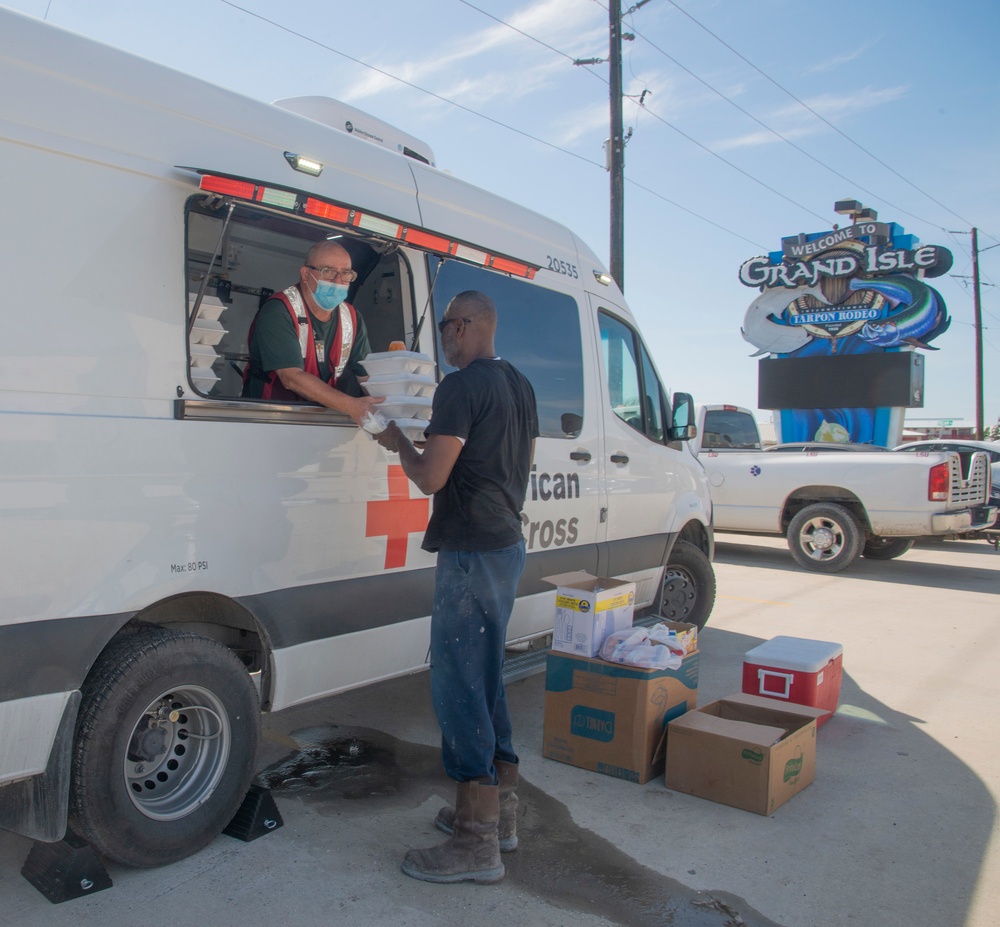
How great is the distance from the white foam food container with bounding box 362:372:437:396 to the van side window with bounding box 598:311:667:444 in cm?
200

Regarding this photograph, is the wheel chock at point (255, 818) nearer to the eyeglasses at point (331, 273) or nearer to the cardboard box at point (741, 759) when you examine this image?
the cardboard box at point (741, 759)

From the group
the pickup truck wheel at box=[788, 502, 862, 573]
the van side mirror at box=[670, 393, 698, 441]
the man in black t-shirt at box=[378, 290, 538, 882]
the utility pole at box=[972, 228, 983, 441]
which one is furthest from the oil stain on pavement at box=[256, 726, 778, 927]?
the utility pole at box=[972, 228, 983, 441]

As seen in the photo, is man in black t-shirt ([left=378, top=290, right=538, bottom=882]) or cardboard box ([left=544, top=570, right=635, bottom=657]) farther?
cardboard box ([left=544, top=570, right=635, bottom=657])

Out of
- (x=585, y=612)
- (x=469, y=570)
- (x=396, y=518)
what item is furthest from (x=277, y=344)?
(x=585, y=612)

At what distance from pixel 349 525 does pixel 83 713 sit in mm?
1179

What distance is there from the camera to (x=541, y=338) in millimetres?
4703

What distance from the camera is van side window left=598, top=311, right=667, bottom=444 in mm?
Answer: 5363

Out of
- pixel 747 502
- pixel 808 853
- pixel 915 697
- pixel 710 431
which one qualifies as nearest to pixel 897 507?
pixel 747 502

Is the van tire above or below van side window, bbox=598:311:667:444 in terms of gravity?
below

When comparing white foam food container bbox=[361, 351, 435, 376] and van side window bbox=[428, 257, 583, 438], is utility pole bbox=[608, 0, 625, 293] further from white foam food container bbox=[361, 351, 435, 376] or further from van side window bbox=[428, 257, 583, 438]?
white foam food container bbox=[361, 351, 435, 376]

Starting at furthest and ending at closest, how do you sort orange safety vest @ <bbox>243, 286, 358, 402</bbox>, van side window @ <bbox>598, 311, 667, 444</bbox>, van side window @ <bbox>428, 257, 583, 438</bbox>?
van side window @ <bbox>598, 311, 667, 444</bbox> < van side window @ <bbox>428, 257, 583, 438</bbox> < orange safety vest @ <bbox>243, 286, 358, 402</bbox>

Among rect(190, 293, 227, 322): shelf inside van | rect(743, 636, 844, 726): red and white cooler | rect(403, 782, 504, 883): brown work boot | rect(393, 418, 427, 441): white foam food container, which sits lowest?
rect(403, 782, 504, 883): brown work boot

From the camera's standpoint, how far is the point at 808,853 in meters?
3.34

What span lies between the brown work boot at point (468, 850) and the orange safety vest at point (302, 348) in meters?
1.62
